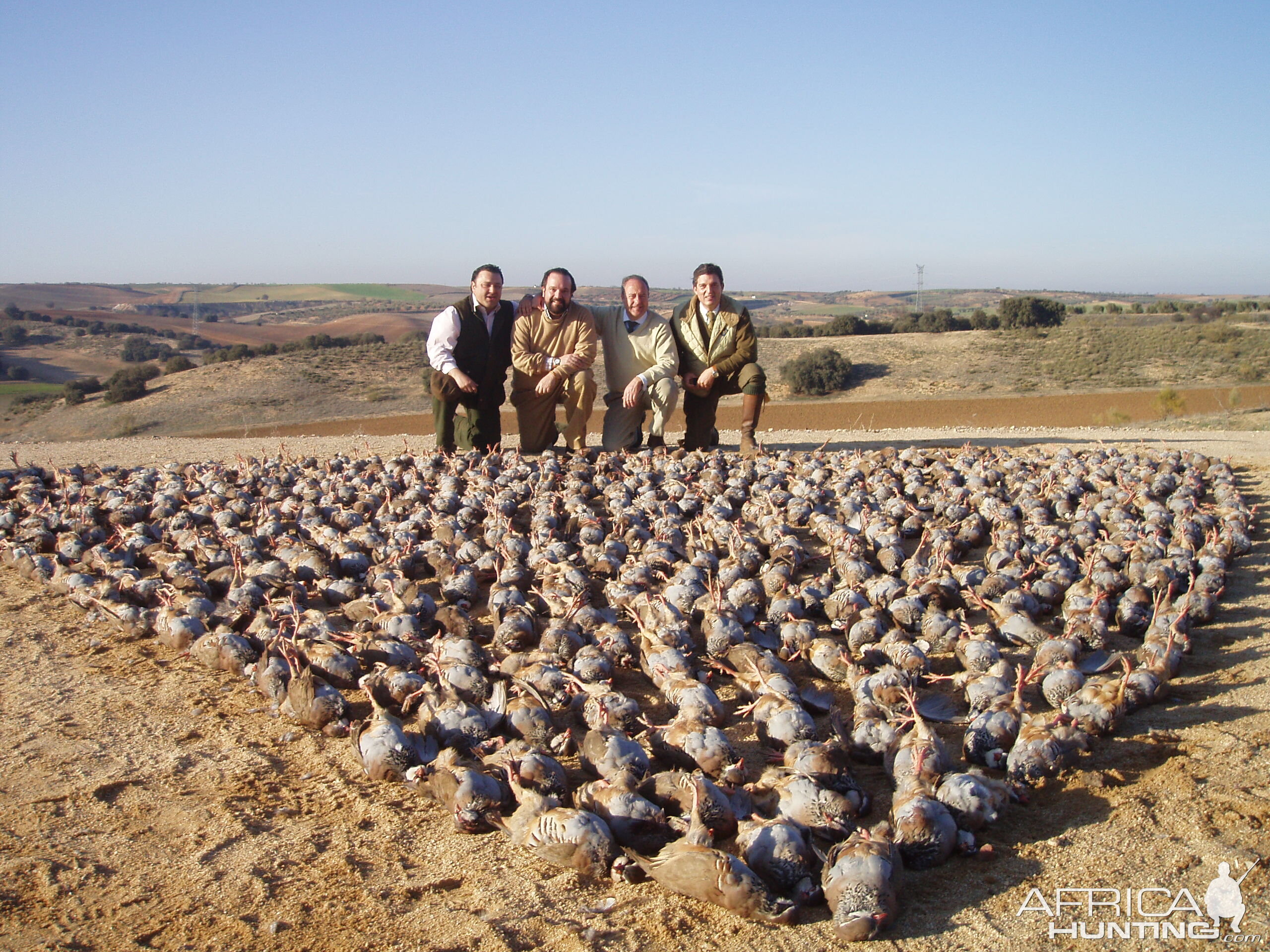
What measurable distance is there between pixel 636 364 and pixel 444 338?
82.7 inches

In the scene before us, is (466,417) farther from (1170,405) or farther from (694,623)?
(1170,405)

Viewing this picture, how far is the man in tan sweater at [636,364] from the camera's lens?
9.51 m

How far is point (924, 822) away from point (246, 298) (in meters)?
93.2

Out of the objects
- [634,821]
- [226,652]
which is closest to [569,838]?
[634,821]

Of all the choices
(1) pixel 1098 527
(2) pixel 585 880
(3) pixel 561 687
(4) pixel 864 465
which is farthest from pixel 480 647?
(4) pixel 864 465

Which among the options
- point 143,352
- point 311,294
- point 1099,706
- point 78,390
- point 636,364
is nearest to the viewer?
point 1099,706

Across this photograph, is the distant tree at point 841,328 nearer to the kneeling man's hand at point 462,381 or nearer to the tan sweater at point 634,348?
the tan sweater at point 634,348

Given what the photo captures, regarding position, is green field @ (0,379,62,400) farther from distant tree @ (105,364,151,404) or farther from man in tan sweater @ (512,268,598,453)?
man in tan sweater @ (512,268,598,453)

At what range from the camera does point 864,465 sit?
8.44 metres

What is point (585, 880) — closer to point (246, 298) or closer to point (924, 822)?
point (924, 822)

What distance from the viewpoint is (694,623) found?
4.88 meters

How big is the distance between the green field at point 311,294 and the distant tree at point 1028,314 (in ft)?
173

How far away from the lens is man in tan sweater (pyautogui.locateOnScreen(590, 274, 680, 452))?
9.51 m

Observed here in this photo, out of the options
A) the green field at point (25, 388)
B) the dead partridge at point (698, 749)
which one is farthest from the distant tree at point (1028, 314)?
the dead partridge at point (698, 749)
